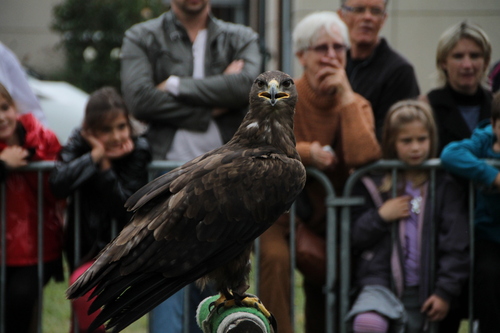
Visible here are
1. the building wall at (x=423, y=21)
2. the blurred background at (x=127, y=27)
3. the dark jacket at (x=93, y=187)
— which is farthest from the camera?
the blurred background at (x=127, y=27)

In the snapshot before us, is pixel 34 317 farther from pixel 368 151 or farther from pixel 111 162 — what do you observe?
pixel 368 151

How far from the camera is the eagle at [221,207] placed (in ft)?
9.72

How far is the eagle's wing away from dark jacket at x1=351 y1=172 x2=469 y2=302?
1.18m

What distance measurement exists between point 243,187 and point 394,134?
1.44 metres

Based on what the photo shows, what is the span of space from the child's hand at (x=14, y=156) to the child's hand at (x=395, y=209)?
2027 millimetres

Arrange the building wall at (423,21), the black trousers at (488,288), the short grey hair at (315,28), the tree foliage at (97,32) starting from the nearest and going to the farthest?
the black trousers at (488,288), the short grey hair at (315,28), the building wall at (423,21), the tree foliage at (97,32)

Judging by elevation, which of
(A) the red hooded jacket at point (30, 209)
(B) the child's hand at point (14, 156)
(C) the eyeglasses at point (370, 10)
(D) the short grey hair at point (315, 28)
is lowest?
(A) the red hooded jacket at point (30, 209)

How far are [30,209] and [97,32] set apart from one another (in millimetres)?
10696

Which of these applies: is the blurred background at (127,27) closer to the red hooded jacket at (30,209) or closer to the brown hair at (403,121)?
the brown hair at (403,121)

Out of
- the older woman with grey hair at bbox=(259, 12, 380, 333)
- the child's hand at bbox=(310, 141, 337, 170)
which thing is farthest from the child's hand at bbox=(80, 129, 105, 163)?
the child's hand at bbox=(310, 141, 337, 170)

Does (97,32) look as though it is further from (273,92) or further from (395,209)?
(273,92)

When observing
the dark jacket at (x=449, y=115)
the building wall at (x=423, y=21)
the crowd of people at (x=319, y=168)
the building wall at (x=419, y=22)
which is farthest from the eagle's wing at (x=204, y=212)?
the building wall at (x=419, y=22)

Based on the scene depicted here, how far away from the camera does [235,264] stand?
3.07 m

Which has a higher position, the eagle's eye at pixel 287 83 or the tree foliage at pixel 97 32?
the eagle's eye at pixel 287 83
